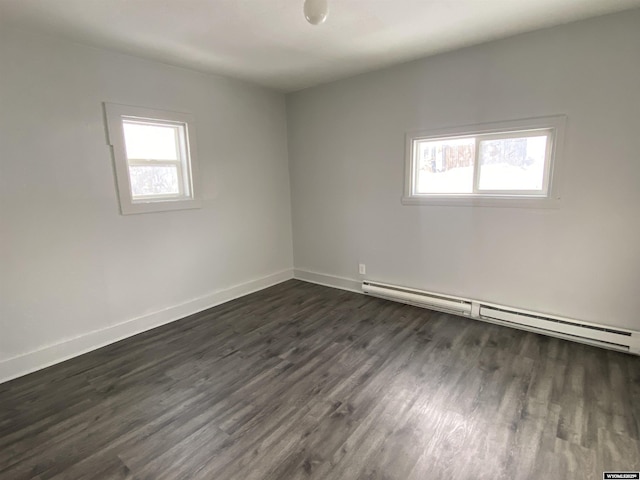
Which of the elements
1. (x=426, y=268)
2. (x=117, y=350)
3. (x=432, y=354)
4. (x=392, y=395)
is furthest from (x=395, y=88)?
(x=117, y=350)

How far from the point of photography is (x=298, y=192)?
4582mm

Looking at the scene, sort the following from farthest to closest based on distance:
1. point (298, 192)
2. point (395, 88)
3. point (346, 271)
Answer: point (298, 192) < point (346, 271) < point (395, 88)

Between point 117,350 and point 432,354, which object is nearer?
point 432,354

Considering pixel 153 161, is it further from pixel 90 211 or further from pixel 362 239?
pixel 362 239

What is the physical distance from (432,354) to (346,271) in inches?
70.3

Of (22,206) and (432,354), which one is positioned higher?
(22,206)

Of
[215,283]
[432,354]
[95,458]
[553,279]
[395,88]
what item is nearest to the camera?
[95,458]

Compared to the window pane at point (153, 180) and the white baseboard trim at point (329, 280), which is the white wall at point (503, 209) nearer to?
the white baseboard trim at point (329, 280)

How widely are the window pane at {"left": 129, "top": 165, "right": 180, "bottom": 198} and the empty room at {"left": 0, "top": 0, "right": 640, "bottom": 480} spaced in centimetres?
3

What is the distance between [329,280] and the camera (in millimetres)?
4457

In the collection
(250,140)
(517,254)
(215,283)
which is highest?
(250,140)

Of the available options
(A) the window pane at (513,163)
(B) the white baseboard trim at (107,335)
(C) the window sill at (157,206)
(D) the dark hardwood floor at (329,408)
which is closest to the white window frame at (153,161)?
(C) the window sill at (157,206)

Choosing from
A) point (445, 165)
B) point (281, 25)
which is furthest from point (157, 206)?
point (445, 165)

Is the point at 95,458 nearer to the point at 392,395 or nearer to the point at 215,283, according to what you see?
the point at 392,395
